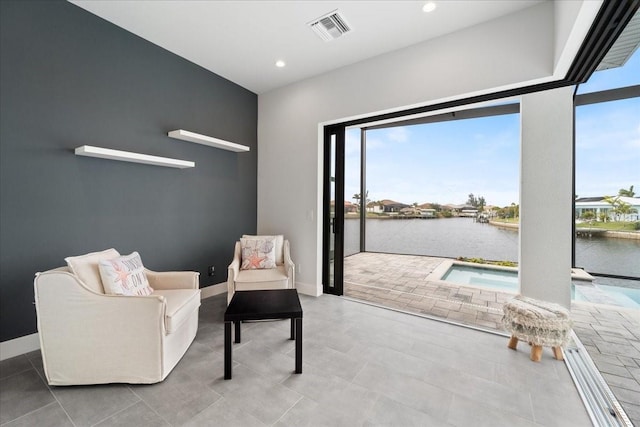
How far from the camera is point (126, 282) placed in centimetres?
209

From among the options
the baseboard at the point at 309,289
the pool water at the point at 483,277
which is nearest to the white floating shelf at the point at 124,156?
the baseboard at the point at 309,289

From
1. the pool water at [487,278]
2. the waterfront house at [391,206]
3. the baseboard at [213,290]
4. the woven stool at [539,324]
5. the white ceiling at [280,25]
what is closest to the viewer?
the woven stool at [539,324]

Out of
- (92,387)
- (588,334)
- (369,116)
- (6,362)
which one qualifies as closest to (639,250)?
(588,334)

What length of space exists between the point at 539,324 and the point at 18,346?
169 inches

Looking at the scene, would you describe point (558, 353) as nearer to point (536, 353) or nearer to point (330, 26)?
point (536, 353)

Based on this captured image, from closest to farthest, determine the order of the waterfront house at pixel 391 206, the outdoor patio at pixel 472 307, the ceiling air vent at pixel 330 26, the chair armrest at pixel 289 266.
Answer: the outdoor patio at pixel 472 307
the ceiling air vent at pixel 330 26
the chair armrest at pixel 289 266
the waterfront house at pixel 391 206

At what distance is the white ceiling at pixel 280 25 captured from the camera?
2479 mm

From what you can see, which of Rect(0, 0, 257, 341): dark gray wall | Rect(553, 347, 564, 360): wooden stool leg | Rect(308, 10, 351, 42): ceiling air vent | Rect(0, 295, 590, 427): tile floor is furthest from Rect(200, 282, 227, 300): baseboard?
Rect(553, 347, 564, 360): wooden stool leg

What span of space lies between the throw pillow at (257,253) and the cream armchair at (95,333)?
153 centimetres

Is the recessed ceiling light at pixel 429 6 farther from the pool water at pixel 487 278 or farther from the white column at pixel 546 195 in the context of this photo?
the pool water at pixel 487 278

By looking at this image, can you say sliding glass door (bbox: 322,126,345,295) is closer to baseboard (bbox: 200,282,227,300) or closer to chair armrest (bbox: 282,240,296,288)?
chair armrest (bbox: 282,240,296,288)

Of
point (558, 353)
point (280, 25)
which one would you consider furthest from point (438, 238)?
point (280, 25)

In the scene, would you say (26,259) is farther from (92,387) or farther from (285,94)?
(285,94)

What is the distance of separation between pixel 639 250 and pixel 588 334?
1.29m
